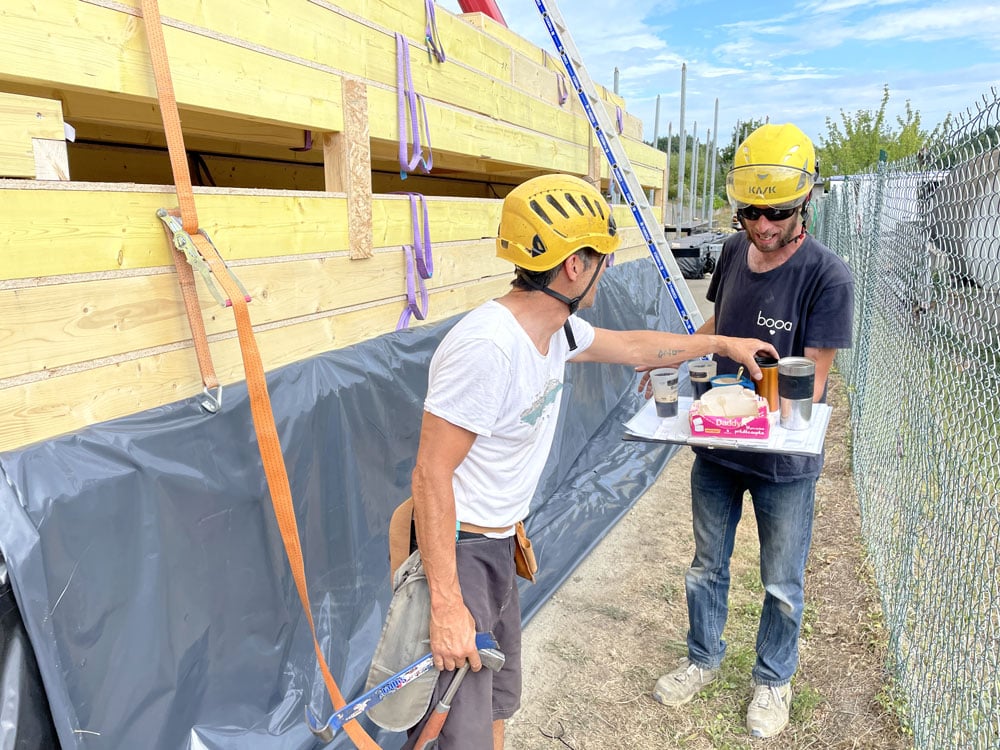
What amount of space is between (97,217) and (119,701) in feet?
4.72

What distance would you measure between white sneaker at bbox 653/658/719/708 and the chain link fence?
0.86 metres

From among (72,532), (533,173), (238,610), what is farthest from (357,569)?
(533,173)

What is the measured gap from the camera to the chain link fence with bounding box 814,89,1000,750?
2.41 meters

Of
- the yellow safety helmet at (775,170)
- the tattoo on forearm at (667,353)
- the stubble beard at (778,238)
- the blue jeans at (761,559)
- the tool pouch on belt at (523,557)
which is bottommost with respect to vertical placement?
the blue jeans at (761,559)

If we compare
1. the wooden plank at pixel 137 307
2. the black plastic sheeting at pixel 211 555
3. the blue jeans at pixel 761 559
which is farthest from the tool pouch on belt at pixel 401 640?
the blue jeans at pixel 761 559

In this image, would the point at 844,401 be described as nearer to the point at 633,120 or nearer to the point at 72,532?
the point at 633,120

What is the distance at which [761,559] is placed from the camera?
286 cm

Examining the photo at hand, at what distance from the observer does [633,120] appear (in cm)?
831

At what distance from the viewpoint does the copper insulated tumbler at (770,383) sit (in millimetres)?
2537

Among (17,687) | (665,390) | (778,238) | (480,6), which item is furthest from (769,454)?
(480,6)

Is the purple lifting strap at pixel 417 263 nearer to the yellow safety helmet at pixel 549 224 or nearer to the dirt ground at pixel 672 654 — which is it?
the yellow safety helmet at pixel 549 224

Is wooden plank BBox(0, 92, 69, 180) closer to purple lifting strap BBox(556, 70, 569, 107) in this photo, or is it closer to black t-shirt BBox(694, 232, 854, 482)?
black t-shirt BBox(694, 232, 854, 482)

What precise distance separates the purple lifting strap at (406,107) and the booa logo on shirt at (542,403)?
191 cm

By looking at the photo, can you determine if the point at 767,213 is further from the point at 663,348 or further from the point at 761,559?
the point at 761,559
